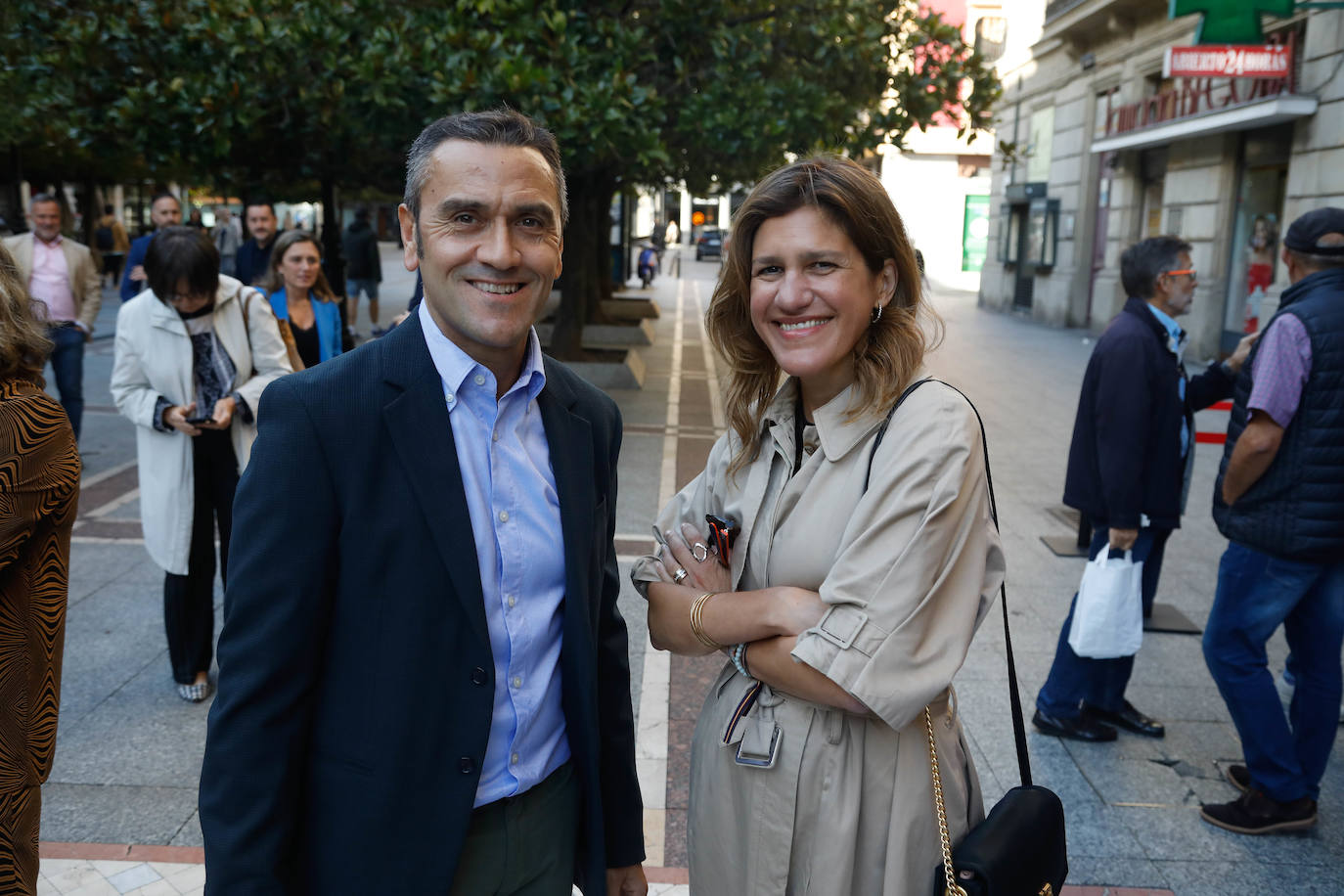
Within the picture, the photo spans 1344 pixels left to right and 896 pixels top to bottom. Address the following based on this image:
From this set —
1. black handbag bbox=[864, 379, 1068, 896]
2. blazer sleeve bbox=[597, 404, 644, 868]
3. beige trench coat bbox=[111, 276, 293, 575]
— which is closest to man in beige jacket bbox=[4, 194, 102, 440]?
beige trench coat bbox=[111, 276, 293, 575]

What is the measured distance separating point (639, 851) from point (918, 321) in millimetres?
1182

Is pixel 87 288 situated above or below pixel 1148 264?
below

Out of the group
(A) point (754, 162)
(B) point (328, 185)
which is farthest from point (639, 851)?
(B) point (328, 185)

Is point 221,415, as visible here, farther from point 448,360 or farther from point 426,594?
point 426,594

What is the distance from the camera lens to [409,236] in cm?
201

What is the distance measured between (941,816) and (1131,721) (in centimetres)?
315

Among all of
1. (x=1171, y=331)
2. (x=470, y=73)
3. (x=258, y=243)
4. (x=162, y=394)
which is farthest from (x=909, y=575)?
(x=258, y=243)

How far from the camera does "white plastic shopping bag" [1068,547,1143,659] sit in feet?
14.3

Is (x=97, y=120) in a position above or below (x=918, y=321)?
above

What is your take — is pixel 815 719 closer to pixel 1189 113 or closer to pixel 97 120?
pixel 97 120

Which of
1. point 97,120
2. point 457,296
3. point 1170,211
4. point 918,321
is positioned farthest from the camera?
point 1170,211

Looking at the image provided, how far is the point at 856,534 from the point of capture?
1928 millimetres

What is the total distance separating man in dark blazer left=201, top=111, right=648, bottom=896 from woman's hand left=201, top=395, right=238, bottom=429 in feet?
10.2

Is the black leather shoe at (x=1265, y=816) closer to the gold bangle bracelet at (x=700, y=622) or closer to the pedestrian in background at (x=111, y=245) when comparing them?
the gold bangle bracelet at (x=700, y=622)
